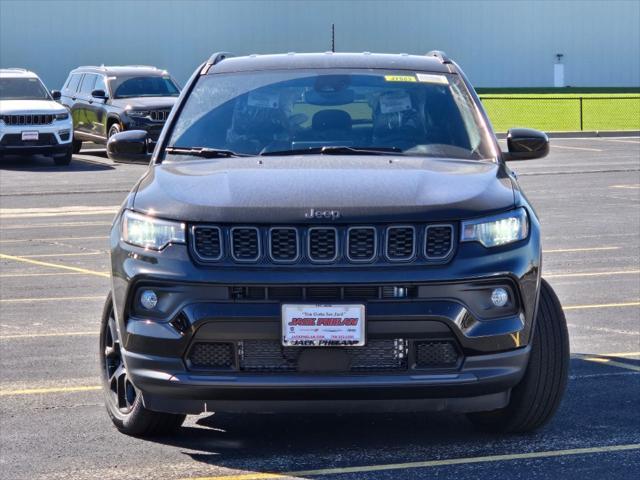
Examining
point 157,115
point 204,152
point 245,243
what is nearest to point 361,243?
point 245,243

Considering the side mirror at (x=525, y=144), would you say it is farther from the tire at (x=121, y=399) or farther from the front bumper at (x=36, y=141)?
the front bumper at (x=36, y=141)

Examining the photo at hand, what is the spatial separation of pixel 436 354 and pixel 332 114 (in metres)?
1.82

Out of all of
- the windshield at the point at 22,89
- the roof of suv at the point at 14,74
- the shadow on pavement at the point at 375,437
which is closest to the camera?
the shadow on pavement at the point at 375,437

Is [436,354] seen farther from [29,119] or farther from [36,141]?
[29,119]

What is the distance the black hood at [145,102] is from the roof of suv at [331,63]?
68.0ft

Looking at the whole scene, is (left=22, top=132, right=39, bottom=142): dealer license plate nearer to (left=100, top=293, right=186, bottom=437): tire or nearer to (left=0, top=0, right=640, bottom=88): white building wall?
(left=100, top=293, right=186, bottom=437): tire

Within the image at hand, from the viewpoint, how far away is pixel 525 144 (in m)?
7.33

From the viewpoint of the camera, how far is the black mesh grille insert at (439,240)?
18.4 feet

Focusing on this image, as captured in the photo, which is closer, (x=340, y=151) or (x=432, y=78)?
(x=340, y=151)

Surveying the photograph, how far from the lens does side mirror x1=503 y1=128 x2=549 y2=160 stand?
287 inches

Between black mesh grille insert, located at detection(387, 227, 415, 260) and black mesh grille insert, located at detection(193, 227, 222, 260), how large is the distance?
674 mm

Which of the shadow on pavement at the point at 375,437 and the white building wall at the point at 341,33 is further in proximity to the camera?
the white building wall at the point at 341,33

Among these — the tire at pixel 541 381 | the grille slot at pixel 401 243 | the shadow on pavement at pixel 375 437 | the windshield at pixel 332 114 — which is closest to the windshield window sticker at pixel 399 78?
the windshield at pixel 332 114

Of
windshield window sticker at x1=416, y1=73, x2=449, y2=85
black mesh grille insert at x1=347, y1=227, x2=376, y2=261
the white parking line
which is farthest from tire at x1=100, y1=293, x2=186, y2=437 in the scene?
the white parking line
